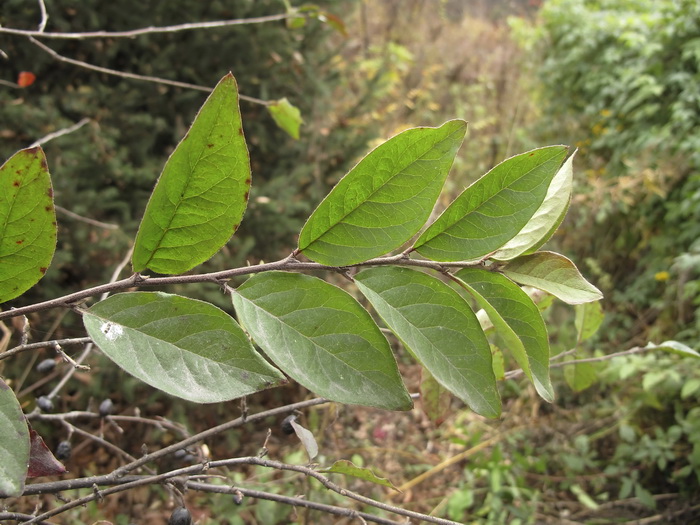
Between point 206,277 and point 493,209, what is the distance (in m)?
0.20

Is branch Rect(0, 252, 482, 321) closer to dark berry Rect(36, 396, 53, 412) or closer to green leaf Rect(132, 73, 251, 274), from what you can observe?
green leaf Rect(132, 73, 251, 274)

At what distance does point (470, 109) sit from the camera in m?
5.55

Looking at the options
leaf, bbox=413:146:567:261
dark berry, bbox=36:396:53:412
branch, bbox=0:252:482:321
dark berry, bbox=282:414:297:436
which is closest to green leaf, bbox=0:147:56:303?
branch, bbox=0:252:482:321

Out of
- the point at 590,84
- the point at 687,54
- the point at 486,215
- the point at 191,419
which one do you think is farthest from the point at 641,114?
the point at 486,215

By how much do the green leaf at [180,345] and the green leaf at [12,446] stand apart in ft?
0.18

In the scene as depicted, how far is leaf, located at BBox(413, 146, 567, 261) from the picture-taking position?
13.1 inches

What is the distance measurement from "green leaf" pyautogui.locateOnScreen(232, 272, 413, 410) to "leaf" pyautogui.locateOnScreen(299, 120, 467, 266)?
0.03 m

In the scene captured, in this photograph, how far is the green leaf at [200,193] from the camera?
0.28 m

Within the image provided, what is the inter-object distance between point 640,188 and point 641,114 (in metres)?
0.60

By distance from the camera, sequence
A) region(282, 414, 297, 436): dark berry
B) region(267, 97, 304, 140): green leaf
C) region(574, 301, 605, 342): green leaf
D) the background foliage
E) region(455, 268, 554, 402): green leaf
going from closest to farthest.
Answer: region(455, 268, 554, 402): green leaf
region(282, 414, 297, 436): dark berry
region(574, 301, 605, 342): green leaf
region(267, 97, 304, 140): green leaf
the background foliage

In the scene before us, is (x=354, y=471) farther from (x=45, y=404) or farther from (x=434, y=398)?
(x=45, y=404)

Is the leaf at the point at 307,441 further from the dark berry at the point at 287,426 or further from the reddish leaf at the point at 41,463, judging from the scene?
the reddish leaf at the point at 41,463

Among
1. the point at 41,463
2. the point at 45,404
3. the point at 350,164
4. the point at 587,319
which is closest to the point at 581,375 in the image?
the point at 587,319

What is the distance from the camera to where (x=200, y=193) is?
1.01 ft
